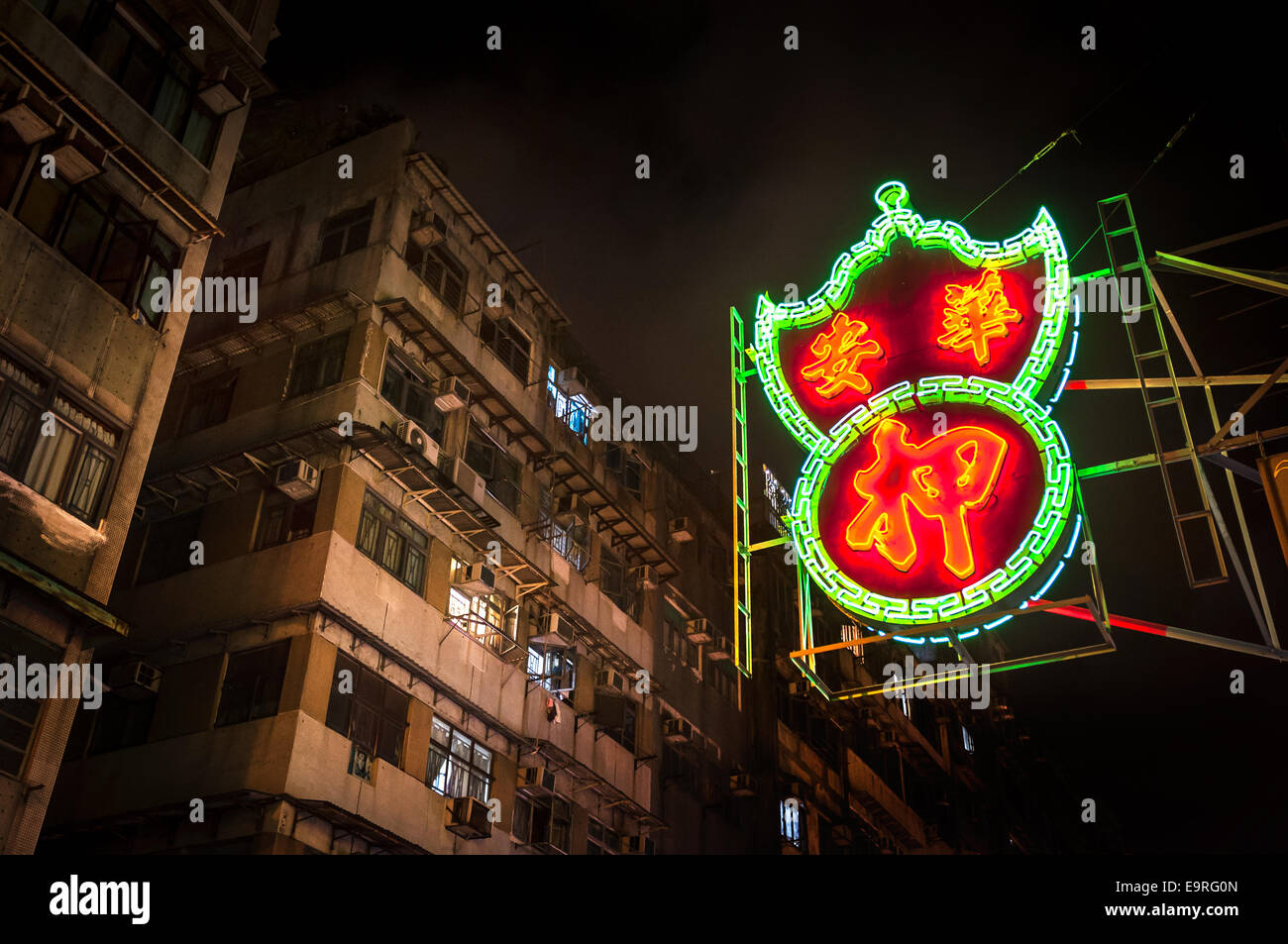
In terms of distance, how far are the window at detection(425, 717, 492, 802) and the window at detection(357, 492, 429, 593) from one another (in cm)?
307

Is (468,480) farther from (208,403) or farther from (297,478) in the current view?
(208,403)

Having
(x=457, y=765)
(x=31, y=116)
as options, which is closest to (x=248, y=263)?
(x=31, y=116)

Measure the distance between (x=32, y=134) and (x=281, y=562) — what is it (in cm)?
874

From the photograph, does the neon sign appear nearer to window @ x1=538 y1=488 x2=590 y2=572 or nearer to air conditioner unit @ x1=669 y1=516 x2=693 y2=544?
window @ x1=538 y1=488 x2=590 y2=572

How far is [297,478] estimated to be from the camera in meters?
22.6

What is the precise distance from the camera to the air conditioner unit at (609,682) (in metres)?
29.8

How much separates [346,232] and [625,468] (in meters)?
11.2

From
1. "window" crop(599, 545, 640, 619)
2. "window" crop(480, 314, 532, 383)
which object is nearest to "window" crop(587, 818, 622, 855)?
"window" crop(599, 545, 640, 619)

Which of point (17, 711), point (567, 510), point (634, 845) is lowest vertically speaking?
point (17, 711)

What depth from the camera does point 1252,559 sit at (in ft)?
35.1

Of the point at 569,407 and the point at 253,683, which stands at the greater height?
the point at 569,407

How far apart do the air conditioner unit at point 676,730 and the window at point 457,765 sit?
276 inches

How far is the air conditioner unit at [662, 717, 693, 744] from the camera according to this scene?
3114 centimetres
